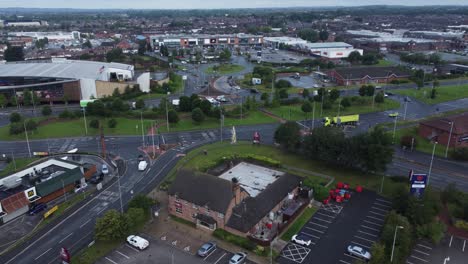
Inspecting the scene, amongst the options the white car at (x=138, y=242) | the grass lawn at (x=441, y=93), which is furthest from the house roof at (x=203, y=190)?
the grass lawn at (x=441, y=93)

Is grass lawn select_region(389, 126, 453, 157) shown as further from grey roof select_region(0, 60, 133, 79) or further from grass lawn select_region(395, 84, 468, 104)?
grey roof select_region(0, 60, 133, 79)

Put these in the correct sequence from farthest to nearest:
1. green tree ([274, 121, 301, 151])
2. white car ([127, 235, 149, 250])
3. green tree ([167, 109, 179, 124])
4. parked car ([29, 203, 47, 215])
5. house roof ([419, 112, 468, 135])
Answer: green tree ([167, 109, 179, 124]), house roof ([419, 112, 468, 135]), green tree ([274, 121, 301, 151]), parked car ([29, 203, 47, 215]), white car ([127, 235, 149, 250])

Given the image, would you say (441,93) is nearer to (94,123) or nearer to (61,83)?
(94,123)

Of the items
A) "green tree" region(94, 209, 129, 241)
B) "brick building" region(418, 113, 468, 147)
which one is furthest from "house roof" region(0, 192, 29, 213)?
"brick building" region(418, 113, 468, 147)

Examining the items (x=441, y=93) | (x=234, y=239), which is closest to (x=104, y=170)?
(x=234, y=239)

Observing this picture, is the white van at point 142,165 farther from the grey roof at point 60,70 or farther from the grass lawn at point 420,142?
the grey roof at point 60,70

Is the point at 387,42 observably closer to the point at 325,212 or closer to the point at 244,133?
the point at 244,133
